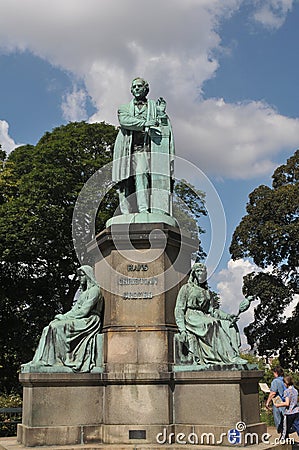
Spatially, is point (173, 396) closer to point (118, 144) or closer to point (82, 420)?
point (82, 420)

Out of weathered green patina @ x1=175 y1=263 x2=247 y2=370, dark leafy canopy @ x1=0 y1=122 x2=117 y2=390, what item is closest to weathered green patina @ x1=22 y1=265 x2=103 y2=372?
weathered green patina @ x1=175 y1=263 x2=247 y2=370

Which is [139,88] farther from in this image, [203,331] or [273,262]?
[273,262]

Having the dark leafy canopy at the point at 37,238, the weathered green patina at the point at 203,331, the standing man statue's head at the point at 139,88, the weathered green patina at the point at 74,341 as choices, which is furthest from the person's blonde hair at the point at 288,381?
the dark leafy canopy at the point at 37,238

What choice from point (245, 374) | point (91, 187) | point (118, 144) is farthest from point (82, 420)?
point (91, 187)

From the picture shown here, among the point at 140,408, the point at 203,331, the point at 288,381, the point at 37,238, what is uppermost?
the point at 37,238

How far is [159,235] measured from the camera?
10.3m

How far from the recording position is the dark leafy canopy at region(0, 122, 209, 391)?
23.1 m

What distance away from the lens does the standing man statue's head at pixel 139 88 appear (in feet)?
38.2

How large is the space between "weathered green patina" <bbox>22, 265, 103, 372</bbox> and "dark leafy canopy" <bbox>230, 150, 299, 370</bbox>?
17660 mm

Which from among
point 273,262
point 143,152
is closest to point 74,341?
point 143,152

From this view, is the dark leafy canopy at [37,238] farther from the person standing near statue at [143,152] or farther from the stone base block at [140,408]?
the stone base block at [140,408]

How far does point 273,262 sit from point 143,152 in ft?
56.7

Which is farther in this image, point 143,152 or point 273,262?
point 273,262

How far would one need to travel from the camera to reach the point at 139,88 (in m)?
11.6
